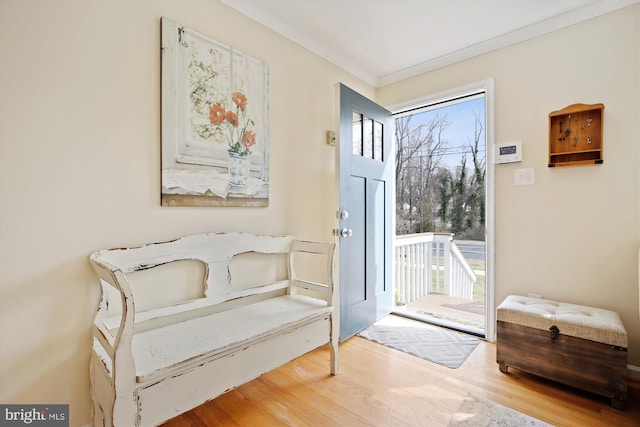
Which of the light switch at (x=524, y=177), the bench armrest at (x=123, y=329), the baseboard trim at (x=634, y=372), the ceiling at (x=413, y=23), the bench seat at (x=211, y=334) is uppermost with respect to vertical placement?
the ceiling at (x=413, y=23)

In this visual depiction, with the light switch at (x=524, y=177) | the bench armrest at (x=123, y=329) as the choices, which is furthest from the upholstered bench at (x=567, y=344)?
the bench armrest at (x=123, y=329)

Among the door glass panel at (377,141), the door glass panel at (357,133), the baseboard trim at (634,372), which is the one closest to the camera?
the baseboard trim at (634,372)

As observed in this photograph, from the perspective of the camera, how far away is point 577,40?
2.08m

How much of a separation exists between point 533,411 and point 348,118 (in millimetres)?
2175

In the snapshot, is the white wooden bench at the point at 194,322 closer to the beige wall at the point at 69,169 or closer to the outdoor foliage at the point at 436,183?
the beige wall at the point at 69,169

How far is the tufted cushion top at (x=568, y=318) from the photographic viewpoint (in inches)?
64.4

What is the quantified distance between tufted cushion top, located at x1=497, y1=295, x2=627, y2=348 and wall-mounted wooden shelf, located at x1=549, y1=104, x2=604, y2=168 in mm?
971

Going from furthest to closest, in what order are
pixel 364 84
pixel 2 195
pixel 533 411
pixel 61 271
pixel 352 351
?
1. pixel 364 84
2. pixel 352 351
3. pixel 533 411
4. pixel 61 271
5. pixel 2 195

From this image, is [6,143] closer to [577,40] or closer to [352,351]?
[352,351]

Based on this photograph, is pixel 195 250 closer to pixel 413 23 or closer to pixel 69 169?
pixel 69 169

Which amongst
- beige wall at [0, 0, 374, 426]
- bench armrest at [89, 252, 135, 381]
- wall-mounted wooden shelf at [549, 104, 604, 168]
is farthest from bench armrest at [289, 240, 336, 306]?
wall-mounted wooden shelf at [549, 104, 604, 168]

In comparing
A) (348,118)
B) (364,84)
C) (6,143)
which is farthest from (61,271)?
(364,84)

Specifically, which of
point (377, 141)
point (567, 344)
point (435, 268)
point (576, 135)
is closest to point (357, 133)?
point (377, 141)
